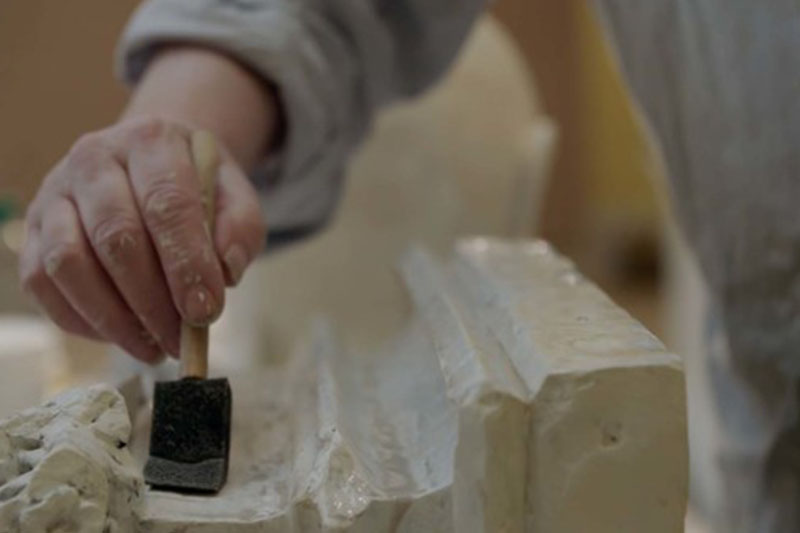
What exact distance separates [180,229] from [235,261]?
0.03 metres

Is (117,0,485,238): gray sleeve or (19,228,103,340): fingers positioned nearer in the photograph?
(19,228,103,340): fingers

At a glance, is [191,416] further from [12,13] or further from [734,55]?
[12,13]

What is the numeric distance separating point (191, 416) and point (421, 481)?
0.09 meters

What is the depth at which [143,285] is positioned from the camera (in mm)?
474

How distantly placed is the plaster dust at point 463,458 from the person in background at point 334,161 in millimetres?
79

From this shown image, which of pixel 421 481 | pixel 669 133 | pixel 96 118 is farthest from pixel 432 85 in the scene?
pixel 96 118

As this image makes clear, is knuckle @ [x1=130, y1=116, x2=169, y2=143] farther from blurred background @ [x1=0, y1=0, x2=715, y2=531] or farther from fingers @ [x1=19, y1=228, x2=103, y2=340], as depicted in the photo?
blurred background @ [x1=0, y1=0, x2=715, y2=531]

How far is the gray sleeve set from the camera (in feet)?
2.06

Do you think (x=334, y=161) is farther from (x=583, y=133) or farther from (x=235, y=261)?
(x=583, y=133)

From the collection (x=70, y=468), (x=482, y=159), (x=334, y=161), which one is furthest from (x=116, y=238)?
(x=482, y=159)

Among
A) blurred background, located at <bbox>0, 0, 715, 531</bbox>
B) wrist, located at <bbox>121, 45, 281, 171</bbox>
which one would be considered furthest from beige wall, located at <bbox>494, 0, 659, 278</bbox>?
wrist, located at <bbox>121, 45, 281, 171</bbox>

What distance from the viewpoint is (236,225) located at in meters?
0.50

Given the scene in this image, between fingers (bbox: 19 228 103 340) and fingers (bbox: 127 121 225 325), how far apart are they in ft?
0.17

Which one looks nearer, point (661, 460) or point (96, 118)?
point (661, 460)
